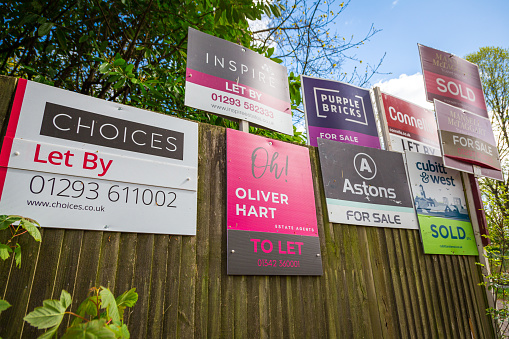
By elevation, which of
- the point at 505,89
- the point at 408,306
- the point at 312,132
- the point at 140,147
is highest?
the point at 505,89

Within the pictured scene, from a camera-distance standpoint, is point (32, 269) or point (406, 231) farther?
point (406, 231)

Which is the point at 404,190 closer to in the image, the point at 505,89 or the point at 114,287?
the point at 114,287

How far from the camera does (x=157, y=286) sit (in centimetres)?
208

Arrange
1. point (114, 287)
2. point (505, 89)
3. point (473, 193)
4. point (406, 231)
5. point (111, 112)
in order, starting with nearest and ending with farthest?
point (114, 287), point (111, 112), point (406, 231), point (473, 193), point (505, 89)

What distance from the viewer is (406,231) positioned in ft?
10.7

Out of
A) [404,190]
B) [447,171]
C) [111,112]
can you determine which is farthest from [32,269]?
[447,171]

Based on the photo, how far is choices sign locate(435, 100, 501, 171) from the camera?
3.86 metres

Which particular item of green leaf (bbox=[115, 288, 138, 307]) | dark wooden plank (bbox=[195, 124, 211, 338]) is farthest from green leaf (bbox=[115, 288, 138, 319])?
dark wooden plank (bbox=[195, 124, 211, 338])

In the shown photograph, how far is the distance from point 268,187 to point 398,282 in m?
1.51

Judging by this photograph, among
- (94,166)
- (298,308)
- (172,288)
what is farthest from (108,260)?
(298,308)

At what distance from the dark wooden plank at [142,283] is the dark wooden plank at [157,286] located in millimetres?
21

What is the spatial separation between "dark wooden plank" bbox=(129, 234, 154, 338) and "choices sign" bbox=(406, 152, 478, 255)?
263 centimetres

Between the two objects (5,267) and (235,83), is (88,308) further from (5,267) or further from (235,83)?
(235,83)

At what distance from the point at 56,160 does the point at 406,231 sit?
3061 mm
